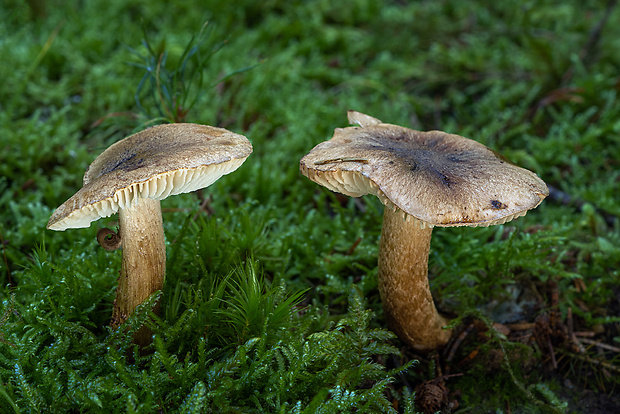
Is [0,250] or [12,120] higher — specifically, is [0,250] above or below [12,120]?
below

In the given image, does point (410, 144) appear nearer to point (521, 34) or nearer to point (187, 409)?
point (187, 409)

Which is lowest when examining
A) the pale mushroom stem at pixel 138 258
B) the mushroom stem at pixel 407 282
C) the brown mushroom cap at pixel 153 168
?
the mushroom stem at pixel 407 282

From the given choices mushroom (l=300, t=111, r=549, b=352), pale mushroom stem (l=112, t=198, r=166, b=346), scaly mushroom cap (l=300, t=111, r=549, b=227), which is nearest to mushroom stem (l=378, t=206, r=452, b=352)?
mushroom (l=300, t=111, r=549, b=352)

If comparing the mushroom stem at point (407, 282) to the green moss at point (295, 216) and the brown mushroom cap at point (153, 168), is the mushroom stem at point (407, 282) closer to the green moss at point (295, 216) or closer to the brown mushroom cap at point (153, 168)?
the green moss at point (295, 216)

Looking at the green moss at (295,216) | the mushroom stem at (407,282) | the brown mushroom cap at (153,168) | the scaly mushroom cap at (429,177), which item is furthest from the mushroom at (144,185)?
the mushroom stem at (407,282)

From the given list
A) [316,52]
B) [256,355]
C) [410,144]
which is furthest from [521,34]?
[256,355]

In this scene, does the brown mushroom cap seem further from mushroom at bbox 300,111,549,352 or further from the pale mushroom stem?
mushroom at bbox 300,111,549,352

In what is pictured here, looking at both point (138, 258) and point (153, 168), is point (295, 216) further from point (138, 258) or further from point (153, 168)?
point (153, 168)

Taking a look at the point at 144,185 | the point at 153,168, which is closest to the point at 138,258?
the point at 144,185
